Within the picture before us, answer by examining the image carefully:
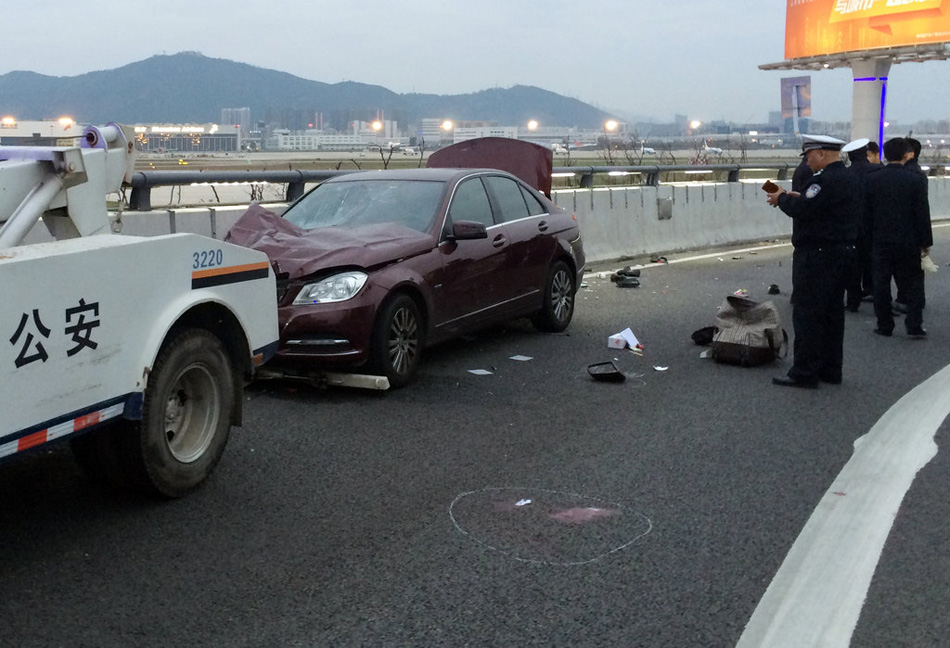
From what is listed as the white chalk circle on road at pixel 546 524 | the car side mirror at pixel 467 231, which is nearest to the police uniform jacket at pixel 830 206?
the car side mirror at pixel 467 231

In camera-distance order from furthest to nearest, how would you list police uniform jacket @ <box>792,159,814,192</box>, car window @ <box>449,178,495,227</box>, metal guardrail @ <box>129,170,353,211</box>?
1. police uniform jacket @ <box>792,159,814,192</box>
2. metal guardrail @ <box>129,170,353,211</box>
3. car window @ <box>449,178,495,227</box>

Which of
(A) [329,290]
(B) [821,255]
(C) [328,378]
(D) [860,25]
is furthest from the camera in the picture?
(D) [860,25]

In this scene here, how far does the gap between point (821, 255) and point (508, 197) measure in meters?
3.00

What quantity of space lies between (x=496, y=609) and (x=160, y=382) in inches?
77.1

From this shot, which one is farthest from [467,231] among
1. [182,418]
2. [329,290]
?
[182,418]

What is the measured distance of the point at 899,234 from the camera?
10820 mm

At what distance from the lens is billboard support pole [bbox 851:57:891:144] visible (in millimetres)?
41500

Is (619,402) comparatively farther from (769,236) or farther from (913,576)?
(769,236)

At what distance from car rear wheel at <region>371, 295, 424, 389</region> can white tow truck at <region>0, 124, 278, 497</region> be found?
176 centimetres

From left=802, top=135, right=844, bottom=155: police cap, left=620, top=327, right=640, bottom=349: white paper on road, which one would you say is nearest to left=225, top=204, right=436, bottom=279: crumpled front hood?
left=620, top=327, right=640, bottom=349: white paper on road

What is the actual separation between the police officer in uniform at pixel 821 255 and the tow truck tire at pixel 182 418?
4.56 meters

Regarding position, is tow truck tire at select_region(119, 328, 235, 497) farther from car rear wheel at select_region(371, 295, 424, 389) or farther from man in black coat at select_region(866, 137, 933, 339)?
man in black coat at select_region(866, 137, 933, 339)

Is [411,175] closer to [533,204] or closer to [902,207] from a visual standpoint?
[533,204]

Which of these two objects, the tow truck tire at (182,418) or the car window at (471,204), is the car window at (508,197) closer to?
the car window at (471,204)
